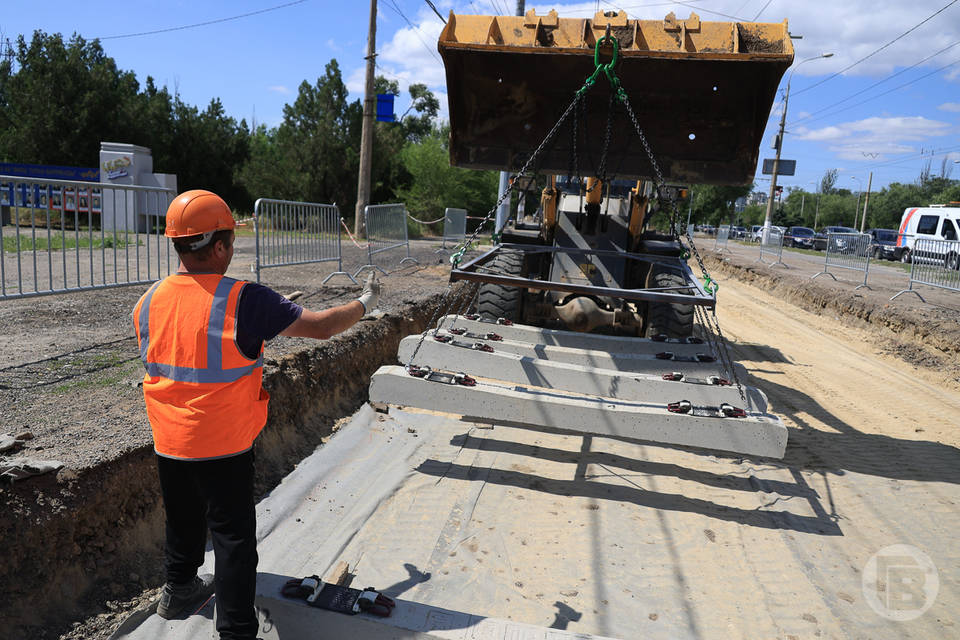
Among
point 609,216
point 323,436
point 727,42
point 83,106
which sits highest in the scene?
point 83,106

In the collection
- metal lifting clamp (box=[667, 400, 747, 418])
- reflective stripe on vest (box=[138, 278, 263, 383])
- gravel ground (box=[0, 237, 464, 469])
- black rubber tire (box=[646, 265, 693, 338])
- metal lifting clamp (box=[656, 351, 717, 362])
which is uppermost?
reflective stripe on vest (box=[138, 278, 263, 383])

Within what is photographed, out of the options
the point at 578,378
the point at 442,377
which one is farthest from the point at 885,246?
the point at 442,377

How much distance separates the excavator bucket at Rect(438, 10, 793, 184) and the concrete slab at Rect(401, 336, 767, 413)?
237 centimetres

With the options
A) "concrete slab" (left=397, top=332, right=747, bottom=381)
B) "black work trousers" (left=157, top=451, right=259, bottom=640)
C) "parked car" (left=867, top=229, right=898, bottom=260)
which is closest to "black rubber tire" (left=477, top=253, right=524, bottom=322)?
"concrete slab" (left=397, top=332, right=747, bottom=381)

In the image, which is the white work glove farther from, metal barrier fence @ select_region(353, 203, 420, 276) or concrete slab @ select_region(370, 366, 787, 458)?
metal barrier fence @ select_region(353, 203, 420, 276)

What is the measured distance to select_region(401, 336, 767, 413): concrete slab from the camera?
14.5 feet

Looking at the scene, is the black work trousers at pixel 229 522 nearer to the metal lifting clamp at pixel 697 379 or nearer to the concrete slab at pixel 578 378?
the concrete slab at pixel 578 378

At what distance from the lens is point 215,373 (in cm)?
225

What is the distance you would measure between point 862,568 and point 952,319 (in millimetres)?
9353

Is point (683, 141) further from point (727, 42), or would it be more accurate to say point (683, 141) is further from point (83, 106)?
point (83, 106)

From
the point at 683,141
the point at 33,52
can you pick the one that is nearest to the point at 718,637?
the point at 683,141

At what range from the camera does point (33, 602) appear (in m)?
2.77

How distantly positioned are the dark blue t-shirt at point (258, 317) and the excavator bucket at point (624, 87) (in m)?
3.62

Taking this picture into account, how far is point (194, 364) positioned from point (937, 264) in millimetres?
14900
